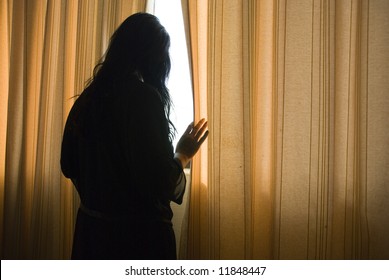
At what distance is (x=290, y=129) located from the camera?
1486 mm

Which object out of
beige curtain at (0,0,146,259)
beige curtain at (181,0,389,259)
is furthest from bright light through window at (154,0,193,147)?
beige curtain at (0,0,146,259)

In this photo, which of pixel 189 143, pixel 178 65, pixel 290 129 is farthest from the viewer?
pixel 178 65

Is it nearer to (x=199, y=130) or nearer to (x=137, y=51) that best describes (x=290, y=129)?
(x=199, y=130)

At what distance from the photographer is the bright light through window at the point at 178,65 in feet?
5.44

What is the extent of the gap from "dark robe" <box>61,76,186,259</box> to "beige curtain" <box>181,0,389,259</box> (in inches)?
23.4

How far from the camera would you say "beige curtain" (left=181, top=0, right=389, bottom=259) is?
1.45 m

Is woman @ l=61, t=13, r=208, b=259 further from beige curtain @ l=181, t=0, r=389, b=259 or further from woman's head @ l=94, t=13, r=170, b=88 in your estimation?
beige curtain @ l=181, t=0, r=389, b=259

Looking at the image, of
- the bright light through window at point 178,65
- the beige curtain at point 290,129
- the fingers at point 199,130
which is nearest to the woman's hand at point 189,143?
the fingers at point 199,130

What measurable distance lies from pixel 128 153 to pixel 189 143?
0.22 metres

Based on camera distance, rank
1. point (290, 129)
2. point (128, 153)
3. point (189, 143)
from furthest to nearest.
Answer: point (290, 129), point (189, 143), point (128, 153)

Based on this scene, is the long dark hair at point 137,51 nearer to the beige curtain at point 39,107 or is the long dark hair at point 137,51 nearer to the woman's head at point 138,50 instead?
the woman's head at point 138,50

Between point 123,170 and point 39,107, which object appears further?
point 39,107

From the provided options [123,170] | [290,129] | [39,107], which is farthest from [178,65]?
[123,170]
